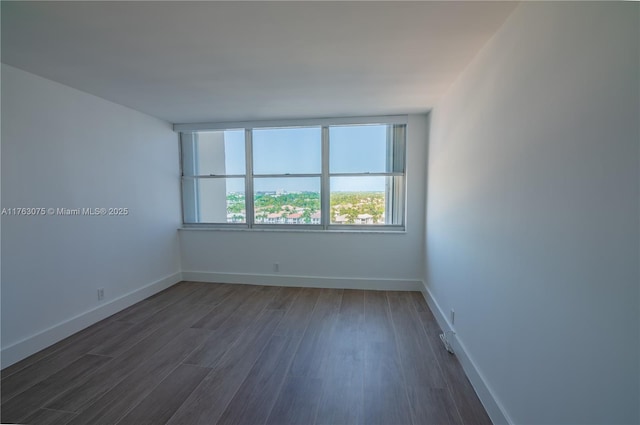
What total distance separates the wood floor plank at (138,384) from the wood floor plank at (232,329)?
0.12 m

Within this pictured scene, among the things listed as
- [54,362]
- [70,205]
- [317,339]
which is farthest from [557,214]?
[70,205]

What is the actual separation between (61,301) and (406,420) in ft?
10.5

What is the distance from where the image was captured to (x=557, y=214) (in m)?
1.15

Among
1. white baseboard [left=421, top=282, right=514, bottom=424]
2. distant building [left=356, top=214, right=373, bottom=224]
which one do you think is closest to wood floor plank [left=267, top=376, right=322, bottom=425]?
white baseboard [left=421, top=282, right=514, bottom=424]

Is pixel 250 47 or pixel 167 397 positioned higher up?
pixel 250 47

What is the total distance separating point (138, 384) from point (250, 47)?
259 cm

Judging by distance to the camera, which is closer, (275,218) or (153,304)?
(153,304)

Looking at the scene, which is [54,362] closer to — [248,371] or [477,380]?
[248,371]

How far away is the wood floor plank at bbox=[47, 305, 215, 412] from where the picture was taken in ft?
6.02

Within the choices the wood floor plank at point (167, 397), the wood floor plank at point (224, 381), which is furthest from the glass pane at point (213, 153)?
the wood floor plank at point (167, 397)

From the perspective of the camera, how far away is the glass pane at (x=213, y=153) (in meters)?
4.20

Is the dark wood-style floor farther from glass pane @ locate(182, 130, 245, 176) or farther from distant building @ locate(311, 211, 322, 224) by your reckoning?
glass pane @ locate(182, 130, 245, 176)

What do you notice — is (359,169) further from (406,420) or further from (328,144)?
(406,420)

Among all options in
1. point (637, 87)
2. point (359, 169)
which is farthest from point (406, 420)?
point (359, 169)
